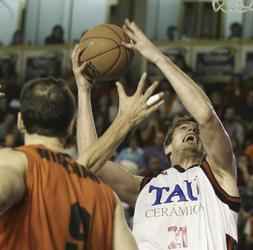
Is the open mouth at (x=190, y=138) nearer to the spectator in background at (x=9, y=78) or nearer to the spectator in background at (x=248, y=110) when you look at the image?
the spectator in background at (x=248, y=110)

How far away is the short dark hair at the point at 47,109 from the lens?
2.76m

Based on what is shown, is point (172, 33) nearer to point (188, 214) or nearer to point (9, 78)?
point (9, 78)

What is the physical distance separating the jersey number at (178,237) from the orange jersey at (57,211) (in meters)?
1.26

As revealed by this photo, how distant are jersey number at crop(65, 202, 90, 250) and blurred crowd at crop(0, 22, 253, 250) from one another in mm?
5478

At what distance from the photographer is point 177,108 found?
1159 cm

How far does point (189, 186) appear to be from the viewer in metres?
4.16

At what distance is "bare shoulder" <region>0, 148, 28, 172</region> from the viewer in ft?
8.41

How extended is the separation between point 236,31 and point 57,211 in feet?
38.9

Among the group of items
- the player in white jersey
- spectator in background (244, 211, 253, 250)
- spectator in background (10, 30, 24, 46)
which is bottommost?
spectator in background (244, 211, 253, 250)

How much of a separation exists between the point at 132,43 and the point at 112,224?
1.66 m

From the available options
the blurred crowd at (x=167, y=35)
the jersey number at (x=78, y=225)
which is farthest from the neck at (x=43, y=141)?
the blurred crowd at (x=167, y=35)

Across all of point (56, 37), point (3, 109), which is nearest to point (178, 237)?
point (3, 109)

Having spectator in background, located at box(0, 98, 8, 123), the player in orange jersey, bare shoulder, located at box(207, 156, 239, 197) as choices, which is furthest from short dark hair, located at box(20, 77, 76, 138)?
spectator in background, located at box(0, 98, 8, 123)

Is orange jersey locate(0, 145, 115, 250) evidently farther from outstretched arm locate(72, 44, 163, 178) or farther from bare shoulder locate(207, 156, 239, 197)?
bare shoulder locate(207, 156, 239, 197)
